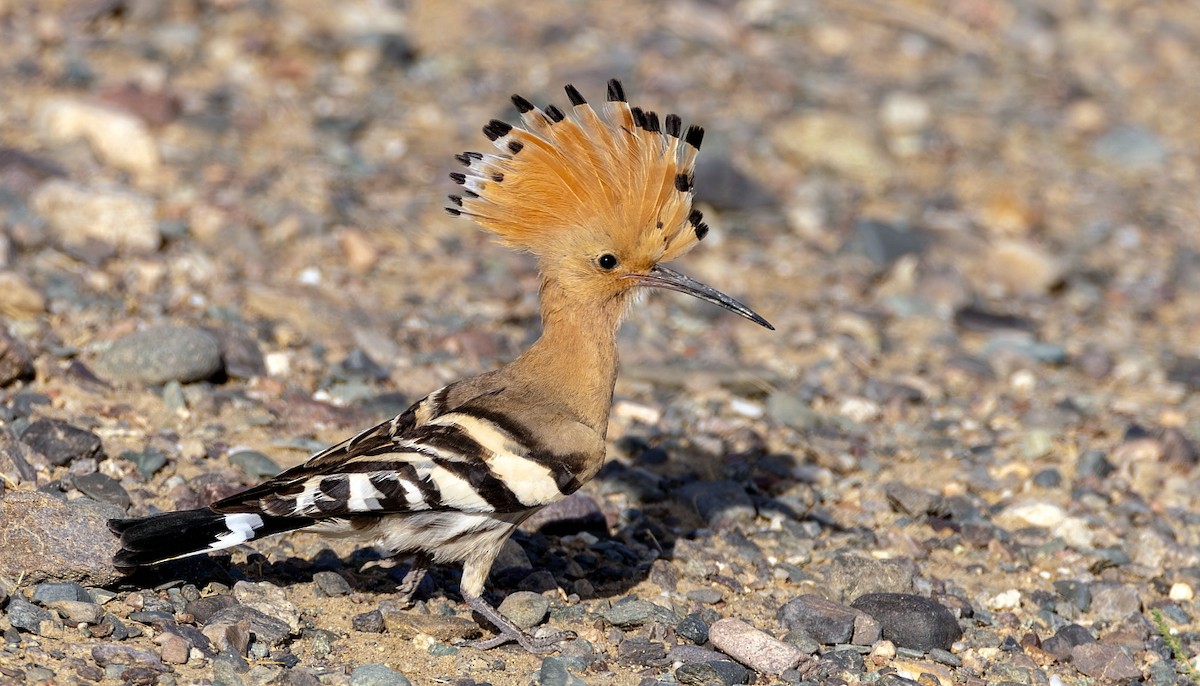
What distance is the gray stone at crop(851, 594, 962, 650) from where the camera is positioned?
4.60 meters

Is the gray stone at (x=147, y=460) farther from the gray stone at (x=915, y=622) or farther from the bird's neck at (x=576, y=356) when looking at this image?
the gray stone at (x=915, y=622)

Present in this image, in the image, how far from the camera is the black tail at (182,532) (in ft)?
13.5

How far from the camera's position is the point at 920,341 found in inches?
295

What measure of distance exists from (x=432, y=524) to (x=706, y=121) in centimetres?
545

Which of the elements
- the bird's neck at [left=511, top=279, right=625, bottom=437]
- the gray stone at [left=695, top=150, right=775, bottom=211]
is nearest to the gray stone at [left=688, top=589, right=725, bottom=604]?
the bird's neck at [left=511, top=279, right=625, bottom=437]

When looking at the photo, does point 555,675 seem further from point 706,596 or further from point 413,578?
point 706,596

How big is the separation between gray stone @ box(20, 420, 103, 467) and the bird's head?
5.08 ft

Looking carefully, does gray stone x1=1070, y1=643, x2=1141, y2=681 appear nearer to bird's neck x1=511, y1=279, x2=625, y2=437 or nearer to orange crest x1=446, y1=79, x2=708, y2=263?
bird's neck x1=511, y1=279, x2=625, y2=437

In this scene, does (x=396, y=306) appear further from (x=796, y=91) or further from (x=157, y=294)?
(x=796, y=91)

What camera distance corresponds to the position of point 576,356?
4809 millimetres

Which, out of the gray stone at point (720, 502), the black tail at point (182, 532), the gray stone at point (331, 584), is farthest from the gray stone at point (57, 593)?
the gray stone at point (720, 502)

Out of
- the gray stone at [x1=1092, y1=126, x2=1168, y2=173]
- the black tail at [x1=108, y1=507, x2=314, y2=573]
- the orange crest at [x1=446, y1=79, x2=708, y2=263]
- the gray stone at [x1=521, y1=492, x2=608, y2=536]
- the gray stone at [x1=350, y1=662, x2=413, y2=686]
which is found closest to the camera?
A: the gray stone at [x1=350, y1=662, x2=413, y2=686]

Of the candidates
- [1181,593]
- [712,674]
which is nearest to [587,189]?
[712,674]

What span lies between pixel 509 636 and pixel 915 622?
1314 mm
